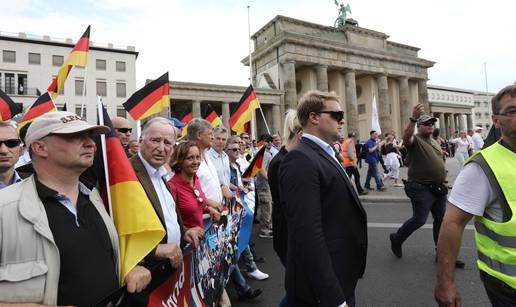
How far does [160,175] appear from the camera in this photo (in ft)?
8.93

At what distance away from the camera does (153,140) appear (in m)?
2.69

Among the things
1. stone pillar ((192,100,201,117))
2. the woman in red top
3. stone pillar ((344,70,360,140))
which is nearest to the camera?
the woman in red top

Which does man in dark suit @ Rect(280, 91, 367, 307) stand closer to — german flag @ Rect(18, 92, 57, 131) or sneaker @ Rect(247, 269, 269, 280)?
sneaker @ Rect(247, 269, 269, 280)

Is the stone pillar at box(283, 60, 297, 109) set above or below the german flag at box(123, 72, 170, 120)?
above

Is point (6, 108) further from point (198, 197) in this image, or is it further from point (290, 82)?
point (290, 82)

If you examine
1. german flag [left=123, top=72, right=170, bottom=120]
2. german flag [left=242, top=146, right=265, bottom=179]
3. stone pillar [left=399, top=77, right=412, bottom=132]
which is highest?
stone pillar [left=399, top=77, right=412, bottom=132]

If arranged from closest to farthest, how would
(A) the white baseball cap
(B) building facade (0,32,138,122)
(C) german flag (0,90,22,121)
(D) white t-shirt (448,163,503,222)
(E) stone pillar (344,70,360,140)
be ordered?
(A) the white baseball cap < (D) white t-shirt (448,163,503,222) < (C) german flag (0,90,22,121) < (E) stone pillar (344,70,360,140) < (B) building facade (0,32,138,122)

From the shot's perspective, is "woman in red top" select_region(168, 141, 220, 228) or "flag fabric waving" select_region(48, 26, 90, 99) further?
"flag fabric waving" select_region(48, 26, 90, 99)

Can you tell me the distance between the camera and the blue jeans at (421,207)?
478 centimetres

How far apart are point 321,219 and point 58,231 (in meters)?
1.40

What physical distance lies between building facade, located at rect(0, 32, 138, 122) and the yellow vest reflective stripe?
47.2 m

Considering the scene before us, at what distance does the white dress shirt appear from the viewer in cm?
247

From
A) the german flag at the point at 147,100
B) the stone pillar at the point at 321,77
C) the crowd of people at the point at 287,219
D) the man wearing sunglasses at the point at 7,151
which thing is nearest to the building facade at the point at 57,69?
the stone pillar at the point at 321,77

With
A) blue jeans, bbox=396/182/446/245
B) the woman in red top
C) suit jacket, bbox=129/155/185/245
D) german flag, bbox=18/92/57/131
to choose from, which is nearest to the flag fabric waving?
german flag, bbox=18/92/57/131
